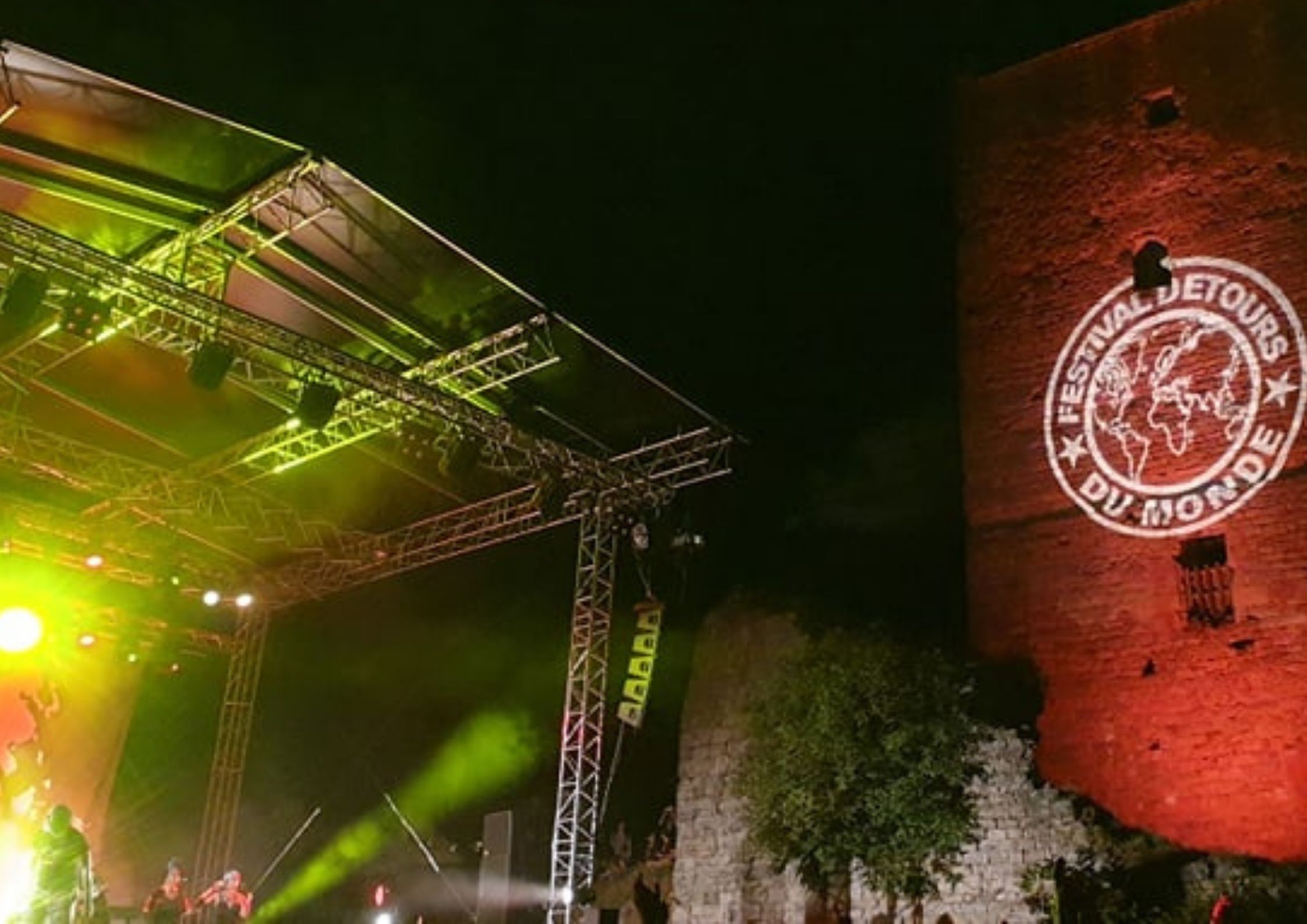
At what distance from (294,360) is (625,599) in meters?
8.59

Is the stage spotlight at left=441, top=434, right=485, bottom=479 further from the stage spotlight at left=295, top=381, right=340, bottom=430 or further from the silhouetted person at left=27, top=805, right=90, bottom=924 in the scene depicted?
the silhouetted person at left=27, top=805, right=90, bottom=924

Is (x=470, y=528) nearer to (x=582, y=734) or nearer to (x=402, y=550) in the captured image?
(x=402, y=550)

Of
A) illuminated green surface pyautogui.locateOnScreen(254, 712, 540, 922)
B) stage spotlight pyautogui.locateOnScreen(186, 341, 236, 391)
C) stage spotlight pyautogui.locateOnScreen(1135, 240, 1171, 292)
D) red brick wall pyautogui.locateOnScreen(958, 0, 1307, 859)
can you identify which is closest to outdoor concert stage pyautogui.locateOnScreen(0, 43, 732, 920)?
stage spotlight pyautogui.locateOnScreen(186, 341, 236, 391)

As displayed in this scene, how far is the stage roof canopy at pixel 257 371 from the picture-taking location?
11297mm

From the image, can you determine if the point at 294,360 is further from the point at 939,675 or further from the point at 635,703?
the point at 939,675

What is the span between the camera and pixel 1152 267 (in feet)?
43.1

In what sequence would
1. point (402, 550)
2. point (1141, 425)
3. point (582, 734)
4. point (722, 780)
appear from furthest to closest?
point (402, 550) < point (722, 780) < point (582, 734) < point (1141, 425)

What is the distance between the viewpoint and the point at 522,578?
803 inches

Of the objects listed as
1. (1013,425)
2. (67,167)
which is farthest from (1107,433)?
(67,167)

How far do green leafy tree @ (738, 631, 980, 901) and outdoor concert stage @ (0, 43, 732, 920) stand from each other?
2.36 m

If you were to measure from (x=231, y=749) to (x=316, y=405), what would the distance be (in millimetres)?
8435

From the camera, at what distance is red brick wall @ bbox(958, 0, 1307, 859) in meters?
11.4

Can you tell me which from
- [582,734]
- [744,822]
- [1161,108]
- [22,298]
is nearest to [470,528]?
[582,734]

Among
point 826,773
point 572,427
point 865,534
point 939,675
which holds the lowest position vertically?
point 826,773
